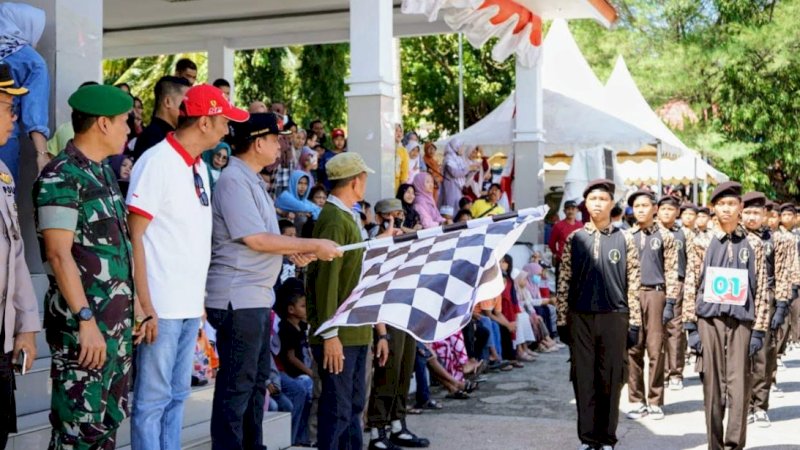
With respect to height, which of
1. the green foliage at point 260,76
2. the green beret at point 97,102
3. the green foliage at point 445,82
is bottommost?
the green beret at point 97,102

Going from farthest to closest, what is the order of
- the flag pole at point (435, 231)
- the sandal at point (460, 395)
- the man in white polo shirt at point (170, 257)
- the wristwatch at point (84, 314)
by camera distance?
the sandal at point (460, 395)
the flag pole at point (435, 231)
the man in white polo shirt at point (170, 257)
the wristwatch at point (84, 314)

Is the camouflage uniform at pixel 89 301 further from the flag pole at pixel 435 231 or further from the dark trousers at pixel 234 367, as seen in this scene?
the flag pole at pixel 435 231

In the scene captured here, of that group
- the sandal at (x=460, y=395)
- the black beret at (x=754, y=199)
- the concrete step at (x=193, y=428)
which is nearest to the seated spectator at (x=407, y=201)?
the sandal at (x=460, y=395)

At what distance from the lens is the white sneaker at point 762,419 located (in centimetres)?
961

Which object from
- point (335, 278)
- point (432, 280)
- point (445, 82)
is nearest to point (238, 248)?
point (335, 278)

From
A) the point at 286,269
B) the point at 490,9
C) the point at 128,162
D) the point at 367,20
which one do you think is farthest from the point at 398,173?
the point at 128,162

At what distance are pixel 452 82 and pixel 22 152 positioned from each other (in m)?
32.6

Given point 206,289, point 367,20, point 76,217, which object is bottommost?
point 206,289

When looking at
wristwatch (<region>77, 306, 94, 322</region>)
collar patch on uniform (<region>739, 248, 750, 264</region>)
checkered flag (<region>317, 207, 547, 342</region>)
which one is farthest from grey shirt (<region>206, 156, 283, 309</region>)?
collar patch on uniform (<region>739, 248, 750, 264</region>)

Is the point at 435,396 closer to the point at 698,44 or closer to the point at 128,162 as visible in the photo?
the point at 128,162

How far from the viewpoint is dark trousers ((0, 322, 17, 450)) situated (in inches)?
158

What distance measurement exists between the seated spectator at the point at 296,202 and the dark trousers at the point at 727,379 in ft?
14.7

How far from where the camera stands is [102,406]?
14.3 ft

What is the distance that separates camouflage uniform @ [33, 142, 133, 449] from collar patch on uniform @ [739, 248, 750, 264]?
199 inches
